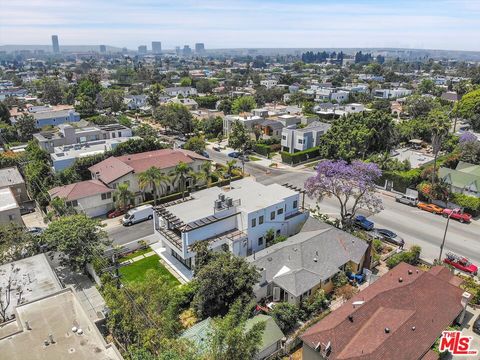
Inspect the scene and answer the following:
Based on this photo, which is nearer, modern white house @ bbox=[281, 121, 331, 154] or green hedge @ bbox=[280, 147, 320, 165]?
green hedge @ bbox=[280, 147, 320, 165]

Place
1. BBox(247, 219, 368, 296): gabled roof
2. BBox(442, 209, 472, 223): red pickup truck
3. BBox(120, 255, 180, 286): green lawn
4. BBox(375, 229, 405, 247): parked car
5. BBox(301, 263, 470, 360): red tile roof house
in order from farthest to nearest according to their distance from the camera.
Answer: BBox(442, 209, 472, 223): red pickup truck, BBox(375, 229, 405, 247): parked car, BBox(120, 255, 180, 286): green lawn, BBox(247, 219, 368, 296): gabled roof, BBox(301, 263, 470, 360): red tile roof house

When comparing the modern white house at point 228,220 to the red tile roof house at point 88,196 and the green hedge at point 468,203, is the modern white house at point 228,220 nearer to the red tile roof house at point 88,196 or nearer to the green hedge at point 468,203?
the red tile roof house at point 88,196

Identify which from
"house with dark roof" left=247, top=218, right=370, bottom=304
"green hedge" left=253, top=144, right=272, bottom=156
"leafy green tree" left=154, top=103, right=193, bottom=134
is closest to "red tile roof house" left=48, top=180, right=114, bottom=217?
"house with dark roof" left=247, top=218, right=370, bottom=304

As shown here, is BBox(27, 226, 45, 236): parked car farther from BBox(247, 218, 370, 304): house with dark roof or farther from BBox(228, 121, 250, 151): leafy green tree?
BBox(228, 121, 250, 151): leafy green tree

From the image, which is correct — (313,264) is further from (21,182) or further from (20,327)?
(21,182)

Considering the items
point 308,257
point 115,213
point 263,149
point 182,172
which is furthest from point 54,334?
point 263,149

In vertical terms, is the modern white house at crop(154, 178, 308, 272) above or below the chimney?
above

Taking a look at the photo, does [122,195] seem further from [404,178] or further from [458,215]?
[458,215]

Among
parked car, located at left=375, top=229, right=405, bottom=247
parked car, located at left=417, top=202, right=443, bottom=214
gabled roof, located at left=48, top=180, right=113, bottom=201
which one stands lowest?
parked car, located at left=375, top=229, right=405, bottom=247
